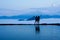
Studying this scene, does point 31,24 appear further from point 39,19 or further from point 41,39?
point 41,39

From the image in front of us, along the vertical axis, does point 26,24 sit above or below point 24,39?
above

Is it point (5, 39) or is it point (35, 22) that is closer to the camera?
point (5, 39)

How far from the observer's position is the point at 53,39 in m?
2.67

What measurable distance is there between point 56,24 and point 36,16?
0.77 metres

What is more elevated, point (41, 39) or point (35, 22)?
point (35, 22)

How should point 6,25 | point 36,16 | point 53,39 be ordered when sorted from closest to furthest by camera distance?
point 53,39, point 36,16, point 6,25

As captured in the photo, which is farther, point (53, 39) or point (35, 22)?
point (35, 22)

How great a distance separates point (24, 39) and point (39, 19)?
2.28m

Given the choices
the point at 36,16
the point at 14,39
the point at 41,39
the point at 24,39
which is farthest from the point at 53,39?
the point at 36,16

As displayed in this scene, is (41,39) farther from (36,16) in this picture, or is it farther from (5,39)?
(36,16)

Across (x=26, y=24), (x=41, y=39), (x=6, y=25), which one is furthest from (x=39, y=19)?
(x=41, y=39)

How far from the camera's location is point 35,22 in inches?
198

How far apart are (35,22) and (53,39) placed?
239 centimetres

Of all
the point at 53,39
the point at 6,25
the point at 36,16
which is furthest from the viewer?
the point at 6,25
